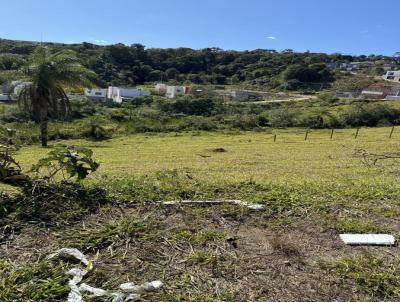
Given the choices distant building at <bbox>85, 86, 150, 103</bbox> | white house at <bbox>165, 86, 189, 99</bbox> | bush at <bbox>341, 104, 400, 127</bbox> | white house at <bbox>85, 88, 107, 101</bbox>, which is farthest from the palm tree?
white house at <bbox>165, 86, 189, 99</bbox>

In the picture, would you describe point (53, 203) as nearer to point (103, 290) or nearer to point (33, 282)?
point (33, 282)

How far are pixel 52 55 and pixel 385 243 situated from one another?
2572 cm

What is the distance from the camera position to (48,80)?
84.2ft

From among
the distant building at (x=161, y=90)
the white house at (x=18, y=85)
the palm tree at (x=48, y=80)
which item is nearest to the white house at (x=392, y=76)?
the distant building at (x=161, y=90)

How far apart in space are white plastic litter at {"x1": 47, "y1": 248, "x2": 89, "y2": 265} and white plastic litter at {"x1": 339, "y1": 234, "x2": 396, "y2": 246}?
2.22 metres

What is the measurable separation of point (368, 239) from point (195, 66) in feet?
339

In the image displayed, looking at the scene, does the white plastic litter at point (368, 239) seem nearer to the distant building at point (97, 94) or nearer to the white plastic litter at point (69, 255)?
the white plastic litter at point (69, 255)

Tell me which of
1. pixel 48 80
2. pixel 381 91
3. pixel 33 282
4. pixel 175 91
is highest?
pixel 381 91

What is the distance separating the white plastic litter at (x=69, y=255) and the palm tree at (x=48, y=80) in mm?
24451

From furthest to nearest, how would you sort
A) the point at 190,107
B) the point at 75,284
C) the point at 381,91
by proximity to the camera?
the point at 381,91
the point at 190,107
the point at 75,284

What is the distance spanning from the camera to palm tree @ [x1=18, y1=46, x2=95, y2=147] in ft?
84.1

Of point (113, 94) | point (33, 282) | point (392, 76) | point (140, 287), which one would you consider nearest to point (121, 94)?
point (113, 94)

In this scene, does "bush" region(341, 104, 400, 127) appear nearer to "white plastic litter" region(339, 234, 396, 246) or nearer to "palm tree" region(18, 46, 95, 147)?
"palm tree" region(18, 46, 95, 147)

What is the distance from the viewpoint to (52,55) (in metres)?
26.2
